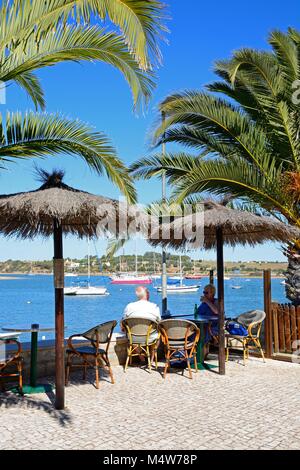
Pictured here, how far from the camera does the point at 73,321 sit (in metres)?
44.6

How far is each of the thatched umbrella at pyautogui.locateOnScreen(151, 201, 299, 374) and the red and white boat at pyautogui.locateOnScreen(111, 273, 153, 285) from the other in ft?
276

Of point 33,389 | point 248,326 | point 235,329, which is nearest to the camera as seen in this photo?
point 33,389

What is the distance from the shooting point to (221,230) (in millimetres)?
8570

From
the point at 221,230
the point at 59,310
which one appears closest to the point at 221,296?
the point at 221,230

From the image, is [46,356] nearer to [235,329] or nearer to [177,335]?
[177,335]

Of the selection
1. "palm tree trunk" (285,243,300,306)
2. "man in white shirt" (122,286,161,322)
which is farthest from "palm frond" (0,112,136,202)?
"palm tree trunk" (285,243,300,306)

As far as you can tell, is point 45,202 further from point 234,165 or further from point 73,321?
point 73,321

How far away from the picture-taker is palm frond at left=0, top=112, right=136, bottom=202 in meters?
6.20

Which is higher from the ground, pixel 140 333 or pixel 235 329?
pixel 140 333

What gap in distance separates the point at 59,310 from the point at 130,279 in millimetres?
95028

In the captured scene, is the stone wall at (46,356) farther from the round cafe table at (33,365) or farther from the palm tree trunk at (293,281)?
the palm tree trunk at (293,281)

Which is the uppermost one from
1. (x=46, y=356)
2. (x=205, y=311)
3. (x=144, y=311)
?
(x=144, y=311)
